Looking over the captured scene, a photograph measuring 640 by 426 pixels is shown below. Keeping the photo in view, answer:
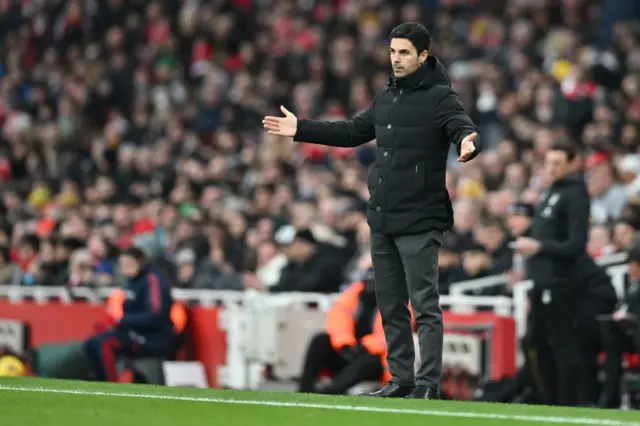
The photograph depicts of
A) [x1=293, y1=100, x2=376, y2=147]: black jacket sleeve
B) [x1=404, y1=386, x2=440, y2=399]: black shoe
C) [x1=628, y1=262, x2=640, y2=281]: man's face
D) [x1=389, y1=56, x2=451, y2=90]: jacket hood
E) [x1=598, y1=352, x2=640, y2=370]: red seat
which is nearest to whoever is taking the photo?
[x1=404, y1=386, x2=440, y2=399]: black shoe

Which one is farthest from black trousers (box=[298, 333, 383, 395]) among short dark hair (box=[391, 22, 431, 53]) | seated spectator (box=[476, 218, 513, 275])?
short dark hair (box=[391, 22, 431, 53])

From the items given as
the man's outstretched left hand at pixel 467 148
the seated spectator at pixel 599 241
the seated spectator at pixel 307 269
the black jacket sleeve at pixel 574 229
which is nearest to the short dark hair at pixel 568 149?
the black jacket sleeve at pixel 574 229

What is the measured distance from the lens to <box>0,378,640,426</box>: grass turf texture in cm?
741

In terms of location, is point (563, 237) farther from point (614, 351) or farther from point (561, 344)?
point (614, 351)

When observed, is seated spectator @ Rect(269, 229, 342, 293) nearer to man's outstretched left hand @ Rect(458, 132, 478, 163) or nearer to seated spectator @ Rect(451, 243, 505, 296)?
seated spectator @ Rect(451, 243, 505, 296)

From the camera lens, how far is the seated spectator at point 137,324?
15.4 m

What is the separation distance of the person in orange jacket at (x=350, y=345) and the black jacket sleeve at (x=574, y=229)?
2.51 metres

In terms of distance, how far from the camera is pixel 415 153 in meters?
8.96

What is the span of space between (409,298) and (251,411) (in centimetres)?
169

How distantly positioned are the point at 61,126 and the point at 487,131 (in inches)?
316

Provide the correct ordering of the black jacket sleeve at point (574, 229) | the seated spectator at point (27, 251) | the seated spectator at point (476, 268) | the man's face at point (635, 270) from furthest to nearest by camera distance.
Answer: the seated spectator at point (27, 251), the seated spectator at point (476, 268), the man's face at point (635, 270), the black jacket sleeve at point (574, 229)

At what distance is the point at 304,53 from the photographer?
22844 mm

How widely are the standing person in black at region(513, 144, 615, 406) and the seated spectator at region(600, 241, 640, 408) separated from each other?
8.9 inches

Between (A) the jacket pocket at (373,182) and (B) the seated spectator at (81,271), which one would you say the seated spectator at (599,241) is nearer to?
(A) the jacket pocket at (373,182)
